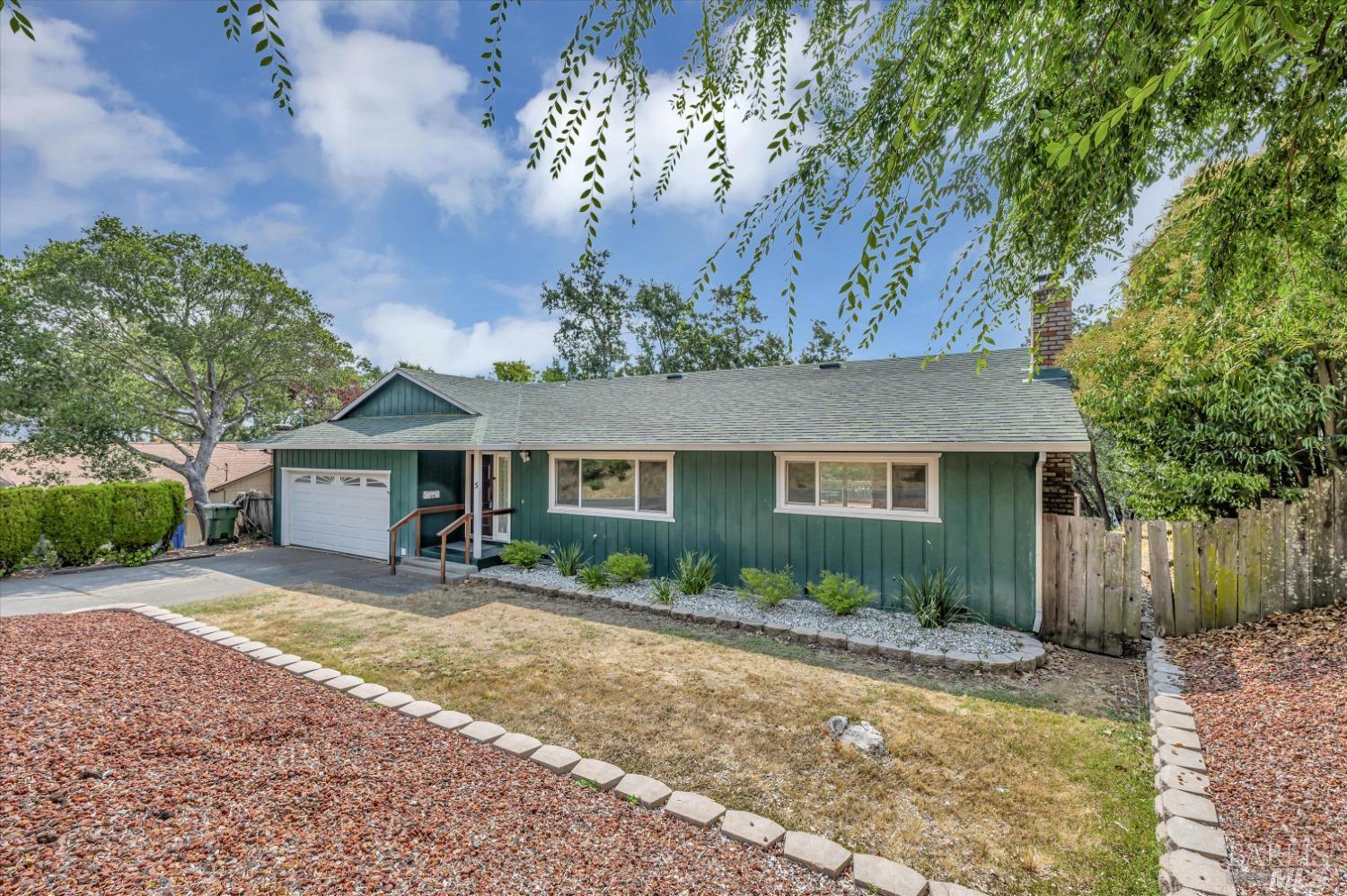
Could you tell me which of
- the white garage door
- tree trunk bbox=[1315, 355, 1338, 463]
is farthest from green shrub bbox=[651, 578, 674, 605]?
tree trunk bbox=[1315, 355, 1338, 463]

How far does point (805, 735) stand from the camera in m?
3.97

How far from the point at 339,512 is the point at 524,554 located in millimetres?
4949

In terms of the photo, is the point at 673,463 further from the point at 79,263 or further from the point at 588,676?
the point at 79,263

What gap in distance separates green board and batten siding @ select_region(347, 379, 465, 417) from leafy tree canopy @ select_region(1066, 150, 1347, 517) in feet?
35.6

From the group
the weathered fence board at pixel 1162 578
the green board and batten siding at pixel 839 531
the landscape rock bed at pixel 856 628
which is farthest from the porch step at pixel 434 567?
the weathered fence board at pixel 1162 578

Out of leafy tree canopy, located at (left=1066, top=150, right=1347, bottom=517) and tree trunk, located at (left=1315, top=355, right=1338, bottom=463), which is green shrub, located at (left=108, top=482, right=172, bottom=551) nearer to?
leafy tree canopy, located at (left=1066, top=150, right=1347, bottom=517)

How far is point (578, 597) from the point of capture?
25.4 ft

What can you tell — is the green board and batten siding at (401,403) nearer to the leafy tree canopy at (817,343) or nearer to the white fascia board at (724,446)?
the white fascia board at (724,446)

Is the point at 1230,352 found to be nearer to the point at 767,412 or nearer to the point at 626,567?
the point at 767,412

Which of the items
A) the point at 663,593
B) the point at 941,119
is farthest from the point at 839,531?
the point at 941,119

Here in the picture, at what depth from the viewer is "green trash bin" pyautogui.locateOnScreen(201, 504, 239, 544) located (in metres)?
12.1

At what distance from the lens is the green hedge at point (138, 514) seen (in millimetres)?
9719

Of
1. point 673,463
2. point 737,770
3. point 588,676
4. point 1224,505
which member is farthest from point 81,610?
point 1224,505

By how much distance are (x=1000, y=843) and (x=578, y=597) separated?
5698mm
